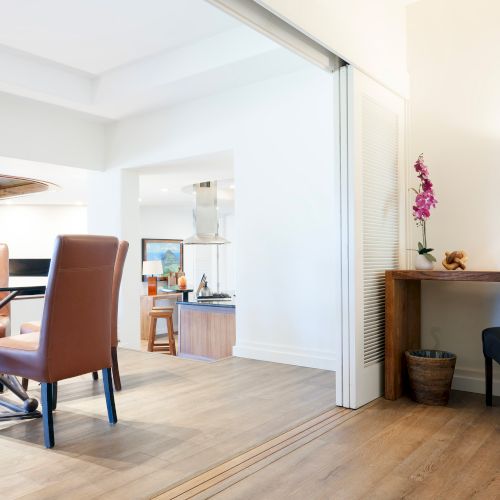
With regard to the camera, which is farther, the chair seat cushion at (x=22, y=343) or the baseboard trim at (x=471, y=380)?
the baseboard trim at (x=471, y=380)

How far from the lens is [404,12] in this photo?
3369 millimetres

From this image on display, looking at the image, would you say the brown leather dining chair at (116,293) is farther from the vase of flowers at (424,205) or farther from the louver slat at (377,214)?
the vase of flowers at (424,205)

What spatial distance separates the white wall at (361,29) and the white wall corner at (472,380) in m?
1.92

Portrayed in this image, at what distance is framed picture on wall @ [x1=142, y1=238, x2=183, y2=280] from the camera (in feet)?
34.6

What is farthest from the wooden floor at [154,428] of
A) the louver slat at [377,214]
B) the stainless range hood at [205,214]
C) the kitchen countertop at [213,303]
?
the stainless range hood at [205,214]

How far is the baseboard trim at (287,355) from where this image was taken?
3721 mm

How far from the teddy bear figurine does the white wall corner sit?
2.28ft

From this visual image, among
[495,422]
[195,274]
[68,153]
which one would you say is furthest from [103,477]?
[195,274]

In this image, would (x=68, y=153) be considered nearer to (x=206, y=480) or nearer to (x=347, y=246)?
(x=347, y=246)

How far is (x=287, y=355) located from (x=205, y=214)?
3629 mm

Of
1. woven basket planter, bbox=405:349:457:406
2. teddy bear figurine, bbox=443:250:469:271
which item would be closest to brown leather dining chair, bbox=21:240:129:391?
woven basket planter, bbox=405:349:457:406

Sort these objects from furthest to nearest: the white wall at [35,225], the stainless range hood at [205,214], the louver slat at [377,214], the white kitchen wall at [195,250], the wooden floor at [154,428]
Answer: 1. the white kitchen wall at [195,250]
2. the white wall at [35,225]
3. the stainless range hood at [205,214]
4. the louver slat at [377,214]
5. the wooden floor at [154,428]

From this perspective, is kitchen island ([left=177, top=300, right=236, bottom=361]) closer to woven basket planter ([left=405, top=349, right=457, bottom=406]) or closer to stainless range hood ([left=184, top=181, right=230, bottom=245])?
stainless range hood ([left=184, top=181, right=230, bottom=245])

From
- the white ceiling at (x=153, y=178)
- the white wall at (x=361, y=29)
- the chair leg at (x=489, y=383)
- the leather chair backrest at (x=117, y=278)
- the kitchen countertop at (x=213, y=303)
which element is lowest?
the chair leg at (x=489, y=383)
